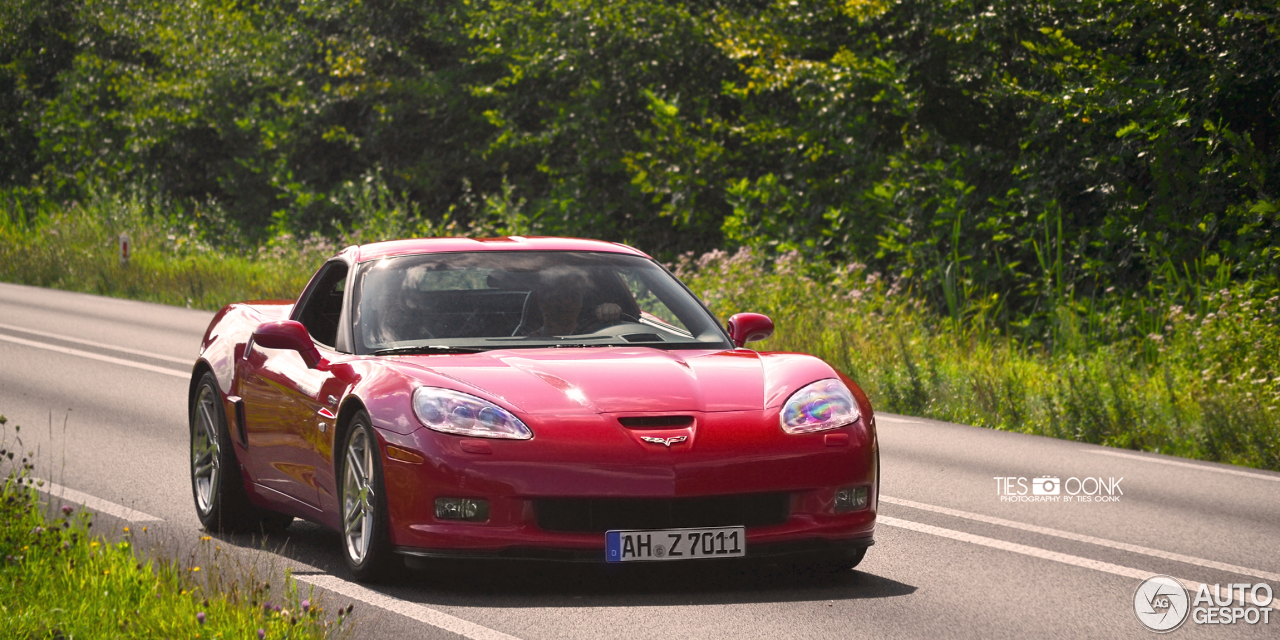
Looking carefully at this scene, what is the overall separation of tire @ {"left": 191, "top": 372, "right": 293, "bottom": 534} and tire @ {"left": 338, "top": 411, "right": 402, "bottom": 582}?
147 centimetres

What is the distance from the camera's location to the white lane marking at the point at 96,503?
8.44m

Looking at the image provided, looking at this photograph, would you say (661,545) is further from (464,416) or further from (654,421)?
(464,416)

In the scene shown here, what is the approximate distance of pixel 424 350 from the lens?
722cm

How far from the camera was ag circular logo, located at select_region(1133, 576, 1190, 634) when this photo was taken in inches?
249

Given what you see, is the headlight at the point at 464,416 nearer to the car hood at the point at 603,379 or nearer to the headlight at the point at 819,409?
the car hood at the point at 603,379

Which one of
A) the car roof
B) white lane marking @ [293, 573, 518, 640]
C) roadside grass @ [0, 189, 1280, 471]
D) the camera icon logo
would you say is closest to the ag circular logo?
white lane marking @ [293, 573, 518, 640]

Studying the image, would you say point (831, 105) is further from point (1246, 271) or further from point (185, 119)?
point (185, 119)

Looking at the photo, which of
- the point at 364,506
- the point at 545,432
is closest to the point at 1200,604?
the point at 545,432

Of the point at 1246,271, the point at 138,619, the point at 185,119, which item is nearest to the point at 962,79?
the point at 1246,271

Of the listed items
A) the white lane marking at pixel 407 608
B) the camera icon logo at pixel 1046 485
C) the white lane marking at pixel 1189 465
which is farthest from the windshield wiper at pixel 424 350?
the white lane marking at pixel 1189 465

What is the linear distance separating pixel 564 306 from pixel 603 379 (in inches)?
48.3

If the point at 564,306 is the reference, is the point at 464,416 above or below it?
below

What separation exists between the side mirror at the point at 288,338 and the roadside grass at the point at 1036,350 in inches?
271

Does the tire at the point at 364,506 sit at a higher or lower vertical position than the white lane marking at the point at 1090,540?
higher
